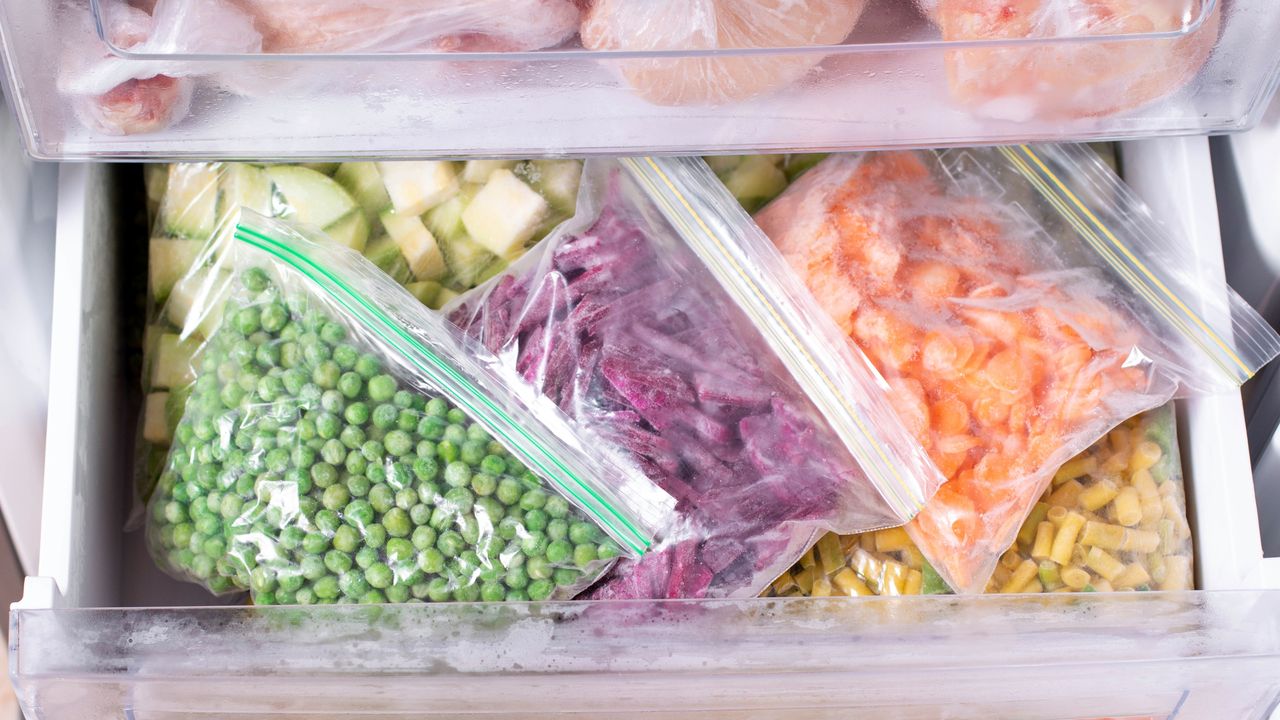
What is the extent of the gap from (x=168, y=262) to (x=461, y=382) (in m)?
0.37

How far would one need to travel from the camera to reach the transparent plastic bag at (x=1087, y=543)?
3.19 feet

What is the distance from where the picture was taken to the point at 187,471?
0.95 metres

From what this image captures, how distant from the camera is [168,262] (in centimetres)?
106

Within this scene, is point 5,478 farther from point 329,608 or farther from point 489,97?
point 489,97

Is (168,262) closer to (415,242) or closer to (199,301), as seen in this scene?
(199,301)

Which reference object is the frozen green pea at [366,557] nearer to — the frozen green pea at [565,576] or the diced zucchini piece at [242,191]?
the frozen green pea at [565,576]

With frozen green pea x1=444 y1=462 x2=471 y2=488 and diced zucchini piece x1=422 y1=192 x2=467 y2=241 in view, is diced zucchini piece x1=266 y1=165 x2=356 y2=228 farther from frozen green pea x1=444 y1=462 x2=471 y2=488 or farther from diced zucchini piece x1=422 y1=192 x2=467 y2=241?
frozen green pea x1=444 y1=462 x2=471 y2=488

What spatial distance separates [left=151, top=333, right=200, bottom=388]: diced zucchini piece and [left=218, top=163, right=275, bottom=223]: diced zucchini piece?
13 centimetres

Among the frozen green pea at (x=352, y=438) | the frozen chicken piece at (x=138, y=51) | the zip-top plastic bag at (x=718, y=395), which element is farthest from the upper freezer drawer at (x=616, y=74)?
the frozen green pea at (x=352, y=438)

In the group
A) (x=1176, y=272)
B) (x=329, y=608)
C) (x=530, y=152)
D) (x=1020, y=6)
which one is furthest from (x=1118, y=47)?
(x=329, y=608)

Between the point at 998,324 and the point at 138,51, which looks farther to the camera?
the point at 998,324

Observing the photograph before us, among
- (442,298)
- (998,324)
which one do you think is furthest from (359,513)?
(998,324)

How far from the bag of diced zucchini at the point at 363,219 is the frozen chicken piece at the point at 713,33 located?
26 cm

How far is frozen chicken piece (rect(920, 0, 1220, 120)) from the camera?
2.57 feet
